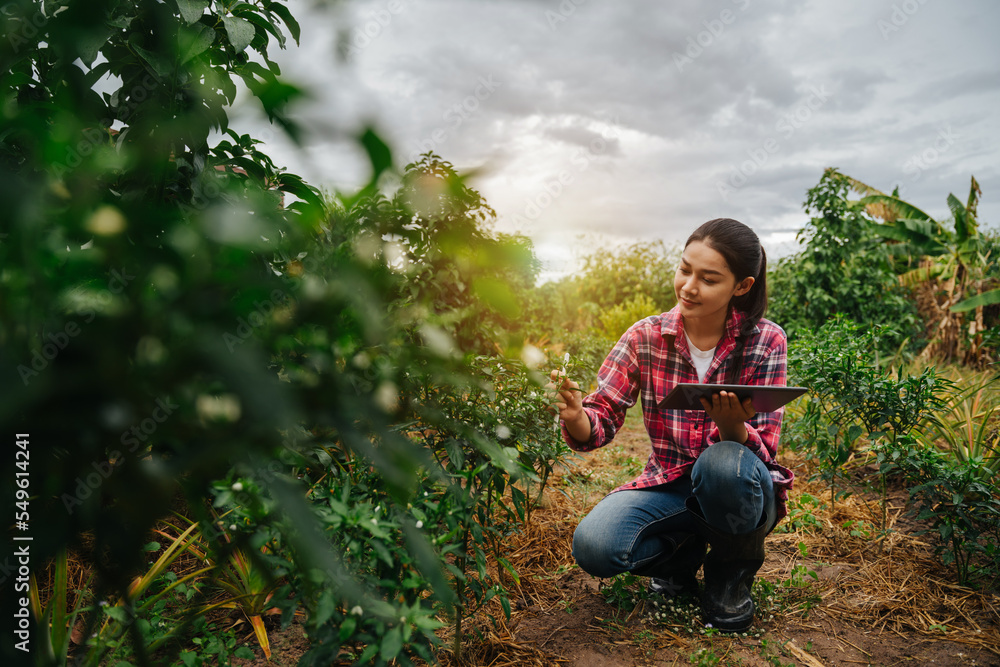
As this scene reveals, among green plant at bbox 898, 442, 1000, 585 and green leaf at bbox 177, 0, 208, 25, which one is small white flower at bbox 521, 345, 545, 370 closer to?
green leaf at bbox 177, 0, 208, 25

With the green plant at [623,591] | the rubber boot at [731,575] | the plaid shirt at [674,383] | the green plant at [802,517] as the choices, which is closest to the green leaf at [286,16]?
the plaid shirt at [674,383]

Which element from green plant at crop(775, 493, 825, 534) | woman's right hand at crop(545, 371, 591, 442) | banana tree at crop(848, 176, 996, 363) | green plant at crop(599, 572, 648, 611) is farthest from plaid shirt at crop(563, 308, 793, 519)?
banana tree at crop(848, 176, 996, 363)

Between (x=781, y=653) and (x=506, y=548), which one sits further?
(x=506, y=548)

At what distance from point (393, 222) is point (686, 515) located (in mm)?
2202

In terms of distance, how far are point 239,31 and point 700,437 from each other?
2.02 m

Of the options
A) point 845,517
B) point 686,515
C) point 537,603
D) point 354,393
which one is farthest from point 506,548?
point 354,393

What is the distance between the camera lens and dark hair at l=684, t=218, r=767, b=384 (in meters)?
2.07

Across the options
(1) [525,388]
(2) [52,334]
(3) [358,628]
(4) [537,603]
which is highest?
(2) [52,334]

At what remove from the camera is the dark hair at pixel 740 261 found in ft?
6.81

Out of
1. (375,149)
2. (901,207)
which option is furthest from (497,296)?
(901,207)

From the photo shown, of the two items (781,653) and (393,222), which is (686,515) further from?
(393,222)

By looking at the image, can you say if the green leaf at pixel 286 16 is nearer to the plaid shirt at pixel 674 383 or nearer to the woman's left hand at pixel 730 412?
the plaid shirt at pixel 674 383

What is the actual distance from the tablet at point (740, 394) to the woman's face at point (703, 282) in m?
0.38

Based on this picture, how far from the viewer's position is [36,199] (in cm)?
29
